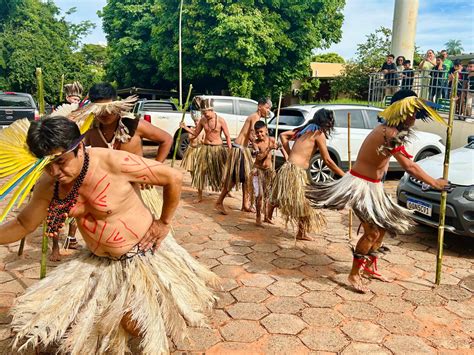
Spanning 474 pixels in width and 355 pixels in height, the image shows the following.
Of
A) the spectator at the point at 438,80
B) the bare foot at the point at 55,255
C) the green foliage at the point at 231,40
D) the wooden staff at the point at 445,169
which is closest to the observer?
the wooden staff at the point at 445,169

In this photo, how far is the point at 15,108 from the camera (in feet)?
39.1

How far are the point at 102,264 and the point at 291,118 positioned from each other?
7.12m

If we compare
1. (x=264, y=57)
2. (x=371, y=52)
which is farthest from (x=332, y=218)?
(x=371, y=52)

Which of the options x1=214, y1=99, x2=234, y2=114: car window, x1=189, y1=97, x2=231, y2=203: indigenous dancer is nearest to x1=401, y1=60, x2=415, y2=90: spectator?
x1=214, y1=99, x2=234, y2=114: car window

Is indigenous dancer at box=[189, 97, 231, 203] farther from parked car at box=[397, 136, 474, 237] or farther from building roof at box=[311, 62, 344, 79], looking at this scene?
building roof at box=[311, 62, 344, 79]

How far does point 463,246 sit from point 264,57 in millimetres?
14563

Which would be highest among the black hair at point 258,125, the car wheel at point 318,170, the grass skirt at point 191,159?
the black hair at point 258,125

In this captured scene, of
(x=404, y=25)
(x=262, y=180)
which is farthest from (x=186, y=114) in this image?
(x=404, y=25)

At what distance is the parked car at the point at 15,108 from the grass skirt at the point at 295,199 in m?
8.55

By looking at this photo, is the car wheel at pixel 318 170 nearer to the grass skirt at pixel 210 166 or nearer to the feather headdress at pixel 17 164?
the grass skirt at pixel 210 166

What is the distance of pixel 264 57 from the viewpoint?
18.5 meters

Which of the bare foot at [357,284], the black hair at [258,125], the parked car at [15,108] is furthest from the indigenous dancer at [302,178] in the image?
the parked car at [15,108]

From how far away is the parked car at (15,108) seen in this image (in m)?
11.8

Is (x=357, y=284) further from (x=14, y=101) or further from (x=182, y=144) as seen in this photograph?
(x=14, y=101)
